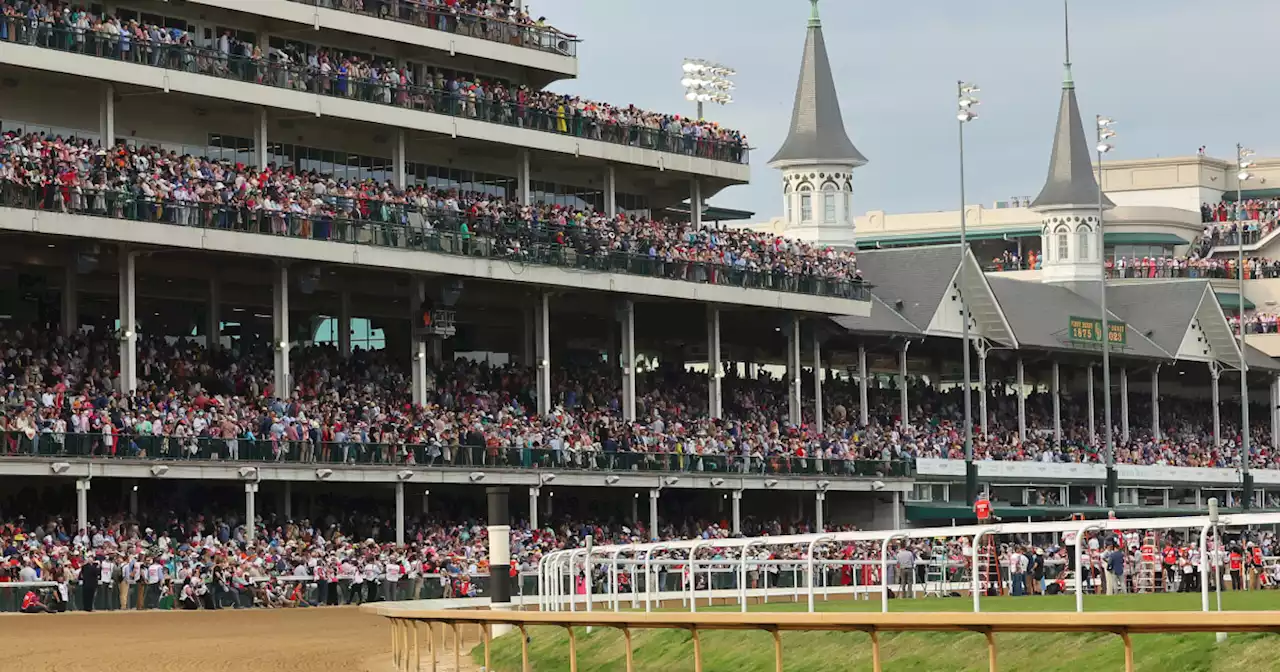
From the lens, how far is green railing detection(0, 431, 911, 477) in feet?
125

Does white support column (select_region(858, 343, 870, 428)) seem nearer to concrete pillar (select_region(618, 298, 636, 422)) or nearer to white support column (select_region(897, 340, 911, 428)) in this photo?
white support column (select_region(897, 340, 911, 428))

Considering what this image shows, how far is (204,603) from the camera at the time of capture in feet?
122

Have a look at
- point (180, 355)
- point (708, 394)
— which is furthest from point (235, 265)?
point (708, 394)

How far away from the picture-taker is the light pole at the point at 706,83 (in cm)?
6319

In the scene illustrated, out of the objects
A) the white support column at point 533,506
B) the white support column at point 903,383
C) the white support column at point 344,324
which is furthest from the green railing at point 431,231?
the white support column at point 533,506

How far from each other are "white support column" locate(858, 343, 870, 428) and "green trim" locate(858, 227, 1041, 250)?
3847cm

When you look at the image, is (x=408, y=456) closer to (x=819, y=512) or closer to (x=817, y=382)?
(x=819, y=512)

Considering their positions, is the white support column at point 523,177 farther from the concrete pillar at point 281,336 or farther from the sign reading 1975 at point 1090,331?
the sign reading 1975 at point 1090,331

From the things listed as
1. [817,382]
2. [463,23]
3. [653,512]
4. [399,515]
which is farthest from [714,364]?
[399,515]

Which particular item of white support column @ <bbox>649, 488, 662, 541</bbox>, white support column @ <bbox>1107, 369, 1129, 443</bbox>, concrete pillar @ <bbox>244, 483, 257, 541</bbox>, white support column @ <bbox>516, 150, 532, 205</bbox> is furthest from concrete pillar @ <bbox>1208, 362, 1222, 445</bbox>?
concrete pillar @ <bbox>244, 483, 257, 541</bbox>

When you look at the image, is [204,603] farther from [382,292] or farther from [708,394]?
[708,394]

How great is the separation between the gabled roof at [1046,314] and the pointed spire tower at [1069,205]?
5.98m

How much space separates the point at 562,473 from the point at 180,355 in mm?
7880

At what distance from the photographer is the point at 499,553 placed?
79.0 feet
